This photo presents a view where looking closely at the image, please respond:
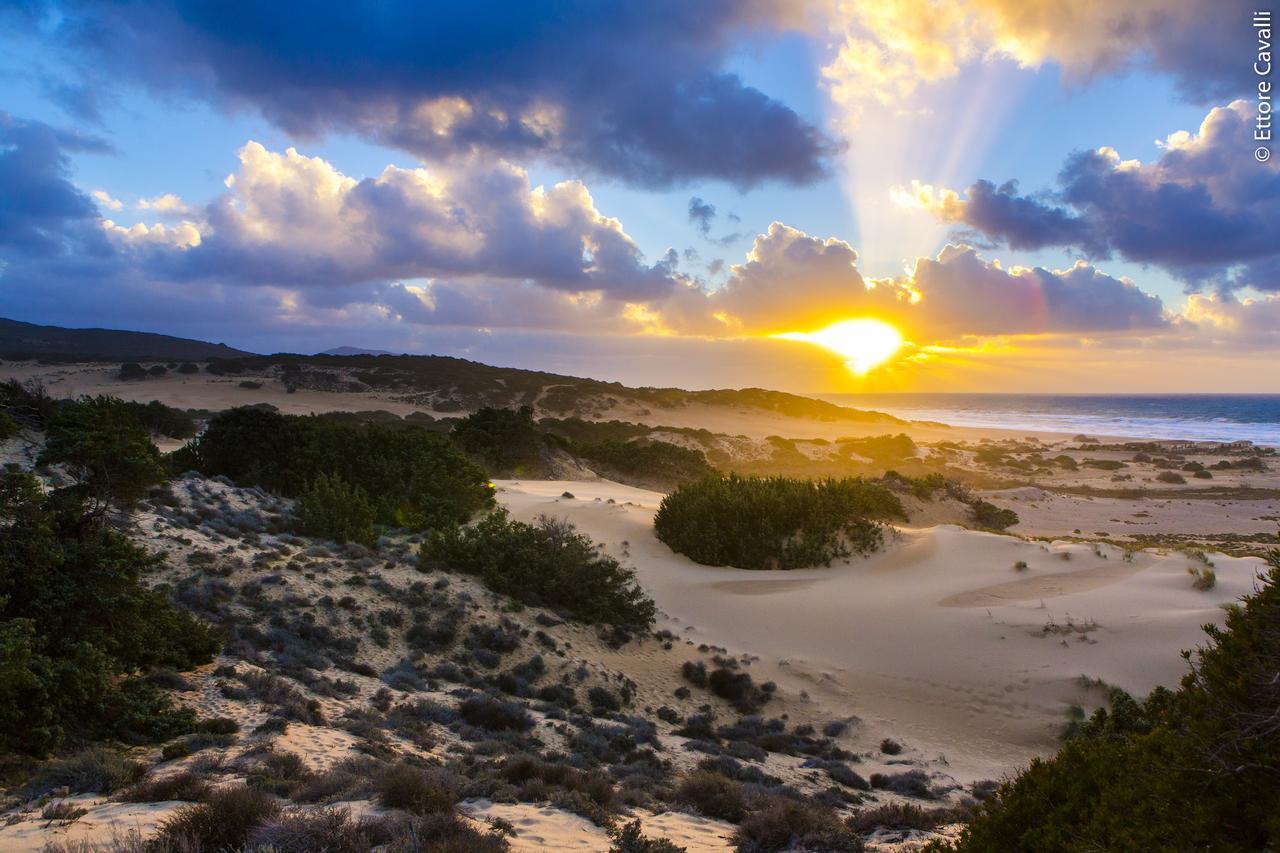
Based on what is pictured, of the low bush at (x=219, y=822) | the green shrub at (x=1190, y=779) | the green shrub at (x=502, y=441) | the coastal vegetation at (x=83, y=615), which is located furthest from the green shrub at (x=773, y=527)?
the low bush at (x=219, y=822)

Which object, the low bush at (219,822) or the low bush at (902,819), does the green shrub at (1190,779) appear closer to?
the low bush at (902,819)

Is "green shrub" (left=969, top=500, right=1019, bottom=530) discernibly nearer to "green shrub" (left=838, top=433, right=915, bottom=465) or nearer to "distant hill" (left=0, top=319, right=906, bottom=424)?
"green shrub" (left=838, top=433, right=915, bottom=465)

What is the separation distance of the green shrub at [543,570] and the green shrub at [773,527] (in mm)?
2941

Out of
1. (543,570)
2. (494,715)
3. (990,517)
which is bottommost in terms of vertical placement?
(494,715)

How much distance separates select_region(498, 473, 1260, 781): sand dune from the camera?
33.2 ft

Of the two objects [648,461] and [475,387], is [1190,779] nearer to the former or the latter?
[648,461]

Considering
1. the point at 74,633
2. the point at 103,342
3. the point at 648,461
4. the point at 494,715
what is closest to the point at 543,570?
the point at 494,715

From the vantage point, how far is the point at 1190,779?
2.97 meters

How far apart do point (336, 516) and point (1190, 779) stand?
13392 millimetres

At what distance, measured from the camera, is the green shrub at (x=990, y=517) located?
23.2 metres

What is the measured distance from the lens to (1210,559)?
13.8 meters

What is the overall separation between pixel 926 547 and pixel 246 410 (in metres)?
18.7

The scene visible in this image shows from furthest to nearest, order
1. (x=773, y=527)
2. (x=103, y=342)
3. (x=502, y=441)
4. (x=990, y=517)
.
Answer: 1. (x=103, y=342)
2. (x=502, y=441)
3. (x=990, y=517)
4. (x=773, y=527)

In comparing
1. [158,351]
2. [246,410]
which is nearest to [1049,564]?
[246,410]
